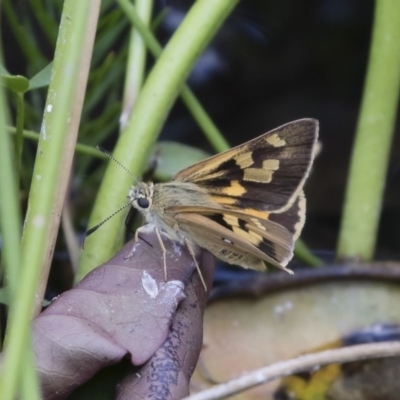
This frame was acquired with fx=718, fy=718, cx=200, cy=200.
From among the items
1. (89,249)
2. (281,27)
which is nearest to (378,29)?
(89,249)

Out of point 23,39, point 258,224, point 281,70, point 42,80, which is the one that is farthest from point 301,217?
point 281,70

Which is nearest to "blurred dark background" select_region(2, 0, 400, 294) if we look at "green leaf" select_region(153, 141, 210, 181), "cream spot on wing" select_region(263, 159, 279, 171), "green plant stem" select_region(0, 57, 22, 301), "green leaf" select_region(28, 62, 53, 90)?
"green leaf" select_region(153, 141, 210, 181)

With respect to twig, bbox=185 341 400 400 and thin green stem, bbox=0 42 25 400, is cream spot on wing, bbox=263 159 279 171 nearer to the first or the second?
twig, bbox=185 341 400 400

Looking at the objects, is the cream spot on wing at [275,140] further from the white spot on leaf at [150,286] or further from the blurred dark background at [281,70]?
the blurred dark background at [281,70]

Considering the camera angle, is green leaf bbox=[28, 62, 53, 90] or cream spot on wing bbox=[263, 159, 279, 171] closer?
green leaf bbox=[28, 62, 53, 90]

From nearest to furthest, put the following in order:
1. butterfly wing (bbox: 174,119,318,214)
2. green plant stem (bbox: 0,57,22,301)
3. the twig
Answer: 1. green plant stem (bbox: 0,57,22,301)
2. the twig
3. butterfly wing (bbox: 174,119,318,214)

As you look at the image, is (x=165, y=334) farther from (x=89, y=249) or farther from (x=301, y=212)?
(x=301, y=212)
